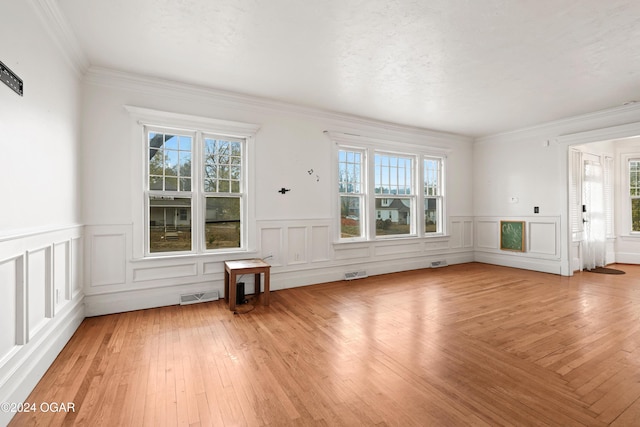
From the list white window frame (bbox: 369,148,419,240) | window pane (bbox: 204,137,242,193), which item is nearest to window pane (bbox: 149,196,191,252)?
window pane (bbox: 204,137,242,193)

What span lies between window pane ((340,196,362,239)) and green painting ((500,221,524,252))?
334 cm

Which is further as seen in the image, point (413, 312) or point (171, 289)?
point (171, 289)

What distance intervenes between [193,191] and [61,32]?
1974mm

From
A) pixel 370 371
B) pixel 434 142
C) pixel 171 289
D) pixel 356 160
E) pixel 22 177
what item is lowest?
pixel 370 371

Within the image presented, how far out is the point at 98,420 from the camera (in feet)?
5.55

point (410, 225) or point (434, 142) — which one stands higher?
point (434, 142)

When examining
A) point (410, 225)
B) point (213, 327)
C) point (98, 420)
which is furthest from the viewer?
point (410, 225)

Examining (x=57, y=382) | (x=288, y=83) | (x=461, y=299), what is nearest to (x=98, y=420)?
(x=57, y=382)

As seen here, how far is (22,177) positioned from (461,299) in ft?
15.2

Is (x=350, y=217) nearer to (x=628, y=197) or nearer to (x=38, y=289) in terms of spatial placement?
(x=38, y=289)

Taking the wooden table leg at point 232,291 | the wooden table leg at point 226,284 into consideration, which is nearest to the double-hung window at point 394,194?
the wooden table leg at point 226,284

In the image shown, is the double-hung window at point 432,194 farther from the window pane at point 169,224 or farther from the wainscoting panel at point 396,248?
the window pane at point 169,224

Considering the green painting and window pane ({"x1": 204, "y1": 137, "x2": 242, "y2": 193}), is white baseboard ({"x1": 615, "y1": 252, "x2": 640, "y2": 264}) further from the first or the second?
window pane ({"x1": 204, "y1": 137, "x2": 242, "y2": 193})

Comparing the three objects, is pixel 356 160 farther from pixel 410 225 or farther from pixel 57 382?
pixel 57 382
